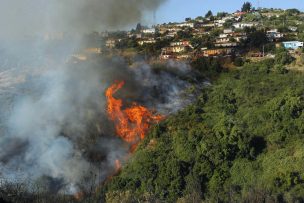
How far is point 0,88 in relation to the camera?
73750 mm

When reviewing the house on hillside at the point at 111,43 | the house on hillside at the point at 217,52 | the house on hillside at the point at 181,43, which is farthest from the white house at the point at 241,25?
the house on hillside at the point at 217,52

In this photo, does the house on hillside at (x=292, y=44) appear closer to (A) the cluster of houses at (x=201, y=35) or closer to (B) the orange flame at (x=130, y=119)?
(A) the cluster of houses at (x=201, y=35)

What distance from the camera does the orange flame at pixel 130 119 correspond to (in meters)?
67.9

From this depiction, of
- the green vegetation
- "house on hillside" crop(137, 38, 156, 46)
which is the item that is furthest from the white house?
the green vegetation

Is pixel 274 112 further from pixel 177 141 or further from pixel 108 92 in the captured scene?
pixel 108 92

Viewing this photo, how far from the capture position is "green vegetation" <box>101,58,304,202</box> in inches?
2196

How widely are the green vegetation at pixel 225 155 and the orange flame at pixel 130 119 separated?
1.54 meters

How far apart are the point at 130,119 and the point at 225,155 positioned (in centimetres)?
1277

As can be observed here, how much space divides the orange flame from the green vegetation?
1537mm

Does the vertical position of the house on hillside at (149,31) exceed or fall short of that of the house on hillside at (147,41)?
it exceeds it

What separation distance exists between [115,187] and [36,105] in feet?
48.6

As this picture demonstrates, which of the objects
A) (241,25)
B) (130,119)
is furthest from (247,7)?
(130,119)

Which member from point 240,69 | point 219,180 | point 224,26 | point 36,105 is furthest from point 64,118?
point 224,26

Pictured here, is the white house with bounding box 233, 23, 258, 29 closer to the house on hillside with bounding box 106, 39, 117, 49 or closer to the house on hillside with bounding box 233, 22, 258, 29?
the house on hillside with bounding box 233, 22, 258, 29
